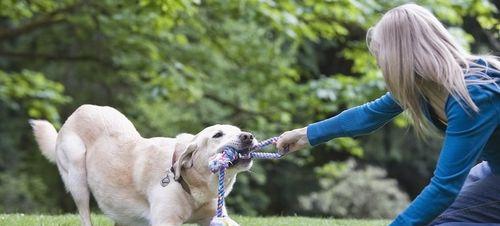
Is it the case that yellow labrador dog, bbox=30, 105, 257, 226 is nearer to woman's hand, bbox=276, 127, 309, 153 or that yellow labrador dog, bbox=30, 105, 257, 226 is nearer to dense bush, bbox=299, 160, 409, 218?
woman's hand, bbox=276, 127, 309, 153

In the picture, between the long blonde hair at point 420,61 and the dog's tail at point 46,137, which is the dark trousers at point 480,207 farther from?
the dog's tail at point 46,137

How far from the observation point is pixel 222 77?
13.7 meters

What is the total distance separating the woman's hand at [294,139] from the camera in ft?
14.1

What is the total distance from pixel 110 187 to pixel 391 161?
516 inches

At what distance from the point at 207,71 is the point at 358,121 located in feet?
31.5

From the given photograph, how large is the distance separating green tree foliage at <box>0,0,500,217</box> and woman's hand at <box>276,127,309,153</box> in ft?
14.6

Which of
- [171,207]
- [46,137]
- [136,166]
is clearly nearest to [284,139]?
[171,207]

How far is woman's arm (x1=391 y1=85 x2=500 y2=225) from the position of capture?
318cm

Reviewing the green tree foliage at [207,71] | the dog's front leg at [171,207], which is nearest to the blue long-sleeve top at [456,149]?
the dog's front leg at [171,207]

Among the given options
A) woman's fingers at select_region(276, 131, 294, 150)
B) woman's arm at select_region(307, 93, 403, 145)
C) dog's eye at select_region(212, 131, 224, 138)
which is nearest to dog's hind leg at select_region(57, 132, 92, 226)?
dog's eye at select_region(212, 131, 224, 138)

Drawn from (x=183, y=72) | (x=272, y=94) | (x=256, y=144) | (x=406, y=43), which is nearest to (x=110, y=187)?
(x=256, y=144)

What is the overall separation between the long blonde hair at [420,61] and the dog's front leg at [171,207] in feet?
6.16

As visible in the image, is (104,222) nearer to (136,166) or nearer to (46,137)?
(46,137)

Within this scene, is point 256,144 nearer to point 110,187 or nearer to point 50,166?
point 110,187
